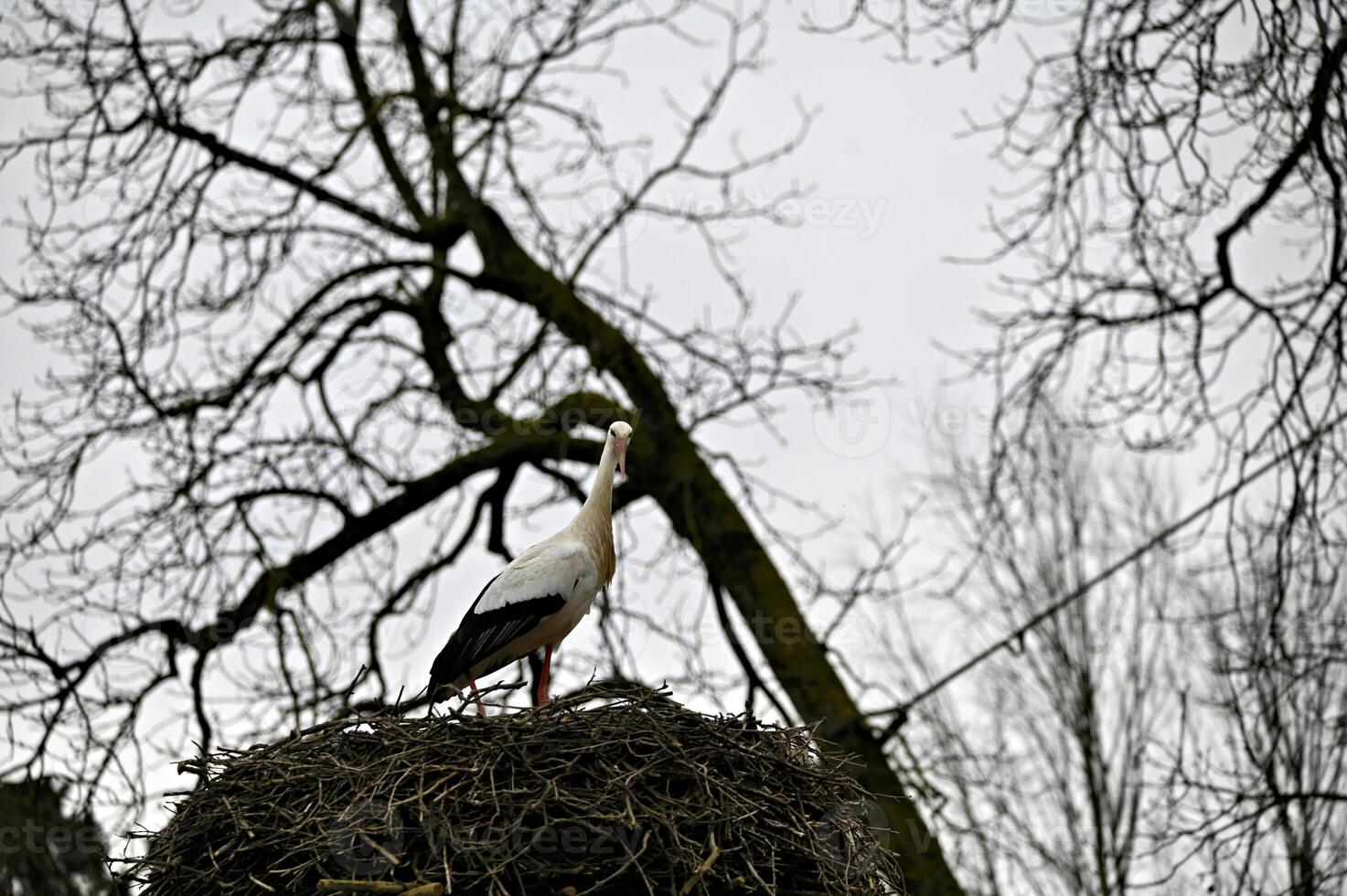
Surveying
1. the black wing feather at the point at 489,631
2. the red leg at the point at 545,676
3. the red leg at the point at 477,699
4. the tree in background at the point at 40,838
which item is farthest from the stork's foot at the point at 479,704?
the tree in background at the point at 40,838

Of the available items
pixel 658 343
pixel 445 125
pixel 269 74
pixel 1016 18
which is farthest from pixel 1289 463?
pixel 269 74

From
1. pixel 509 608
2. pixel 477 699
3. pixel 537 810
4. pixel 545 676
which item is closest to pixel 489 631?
pixel 509 608

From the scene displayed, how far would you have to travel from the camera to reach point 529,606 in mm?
5934

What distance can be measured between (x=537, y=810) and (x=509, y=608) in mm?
1627

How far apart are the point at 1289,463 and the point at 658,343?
4283 mm

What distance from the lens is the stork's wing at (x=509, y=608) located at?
19.4 ft

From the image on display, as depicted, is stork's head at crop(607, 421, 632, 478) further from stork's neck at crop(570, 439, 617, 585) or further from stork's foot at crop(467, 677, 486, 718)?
stork's foot at crop(467, 677, 486, 718)

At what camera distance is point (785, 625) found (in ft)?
30.2

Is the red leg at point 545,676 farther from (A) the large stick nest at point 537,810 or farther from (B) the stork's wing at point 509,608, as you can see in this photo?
(A) the large stick nest at point 537,810

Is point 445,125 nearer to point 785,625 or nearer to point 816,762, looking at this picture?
point 785,625

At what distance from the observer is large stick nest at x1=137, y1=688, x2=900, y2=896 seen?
14.2 ft

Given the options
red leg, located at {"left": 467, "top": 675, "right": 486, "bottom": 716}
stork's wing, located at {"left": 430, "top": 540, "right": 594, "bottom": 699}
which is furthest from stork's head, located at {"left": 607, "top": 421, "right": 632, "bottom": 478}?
red leg, located at {"left": 467, "top": 675, "right": 486, "bottom": 716}

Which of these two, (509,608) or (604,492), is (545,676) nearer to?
(509,608)

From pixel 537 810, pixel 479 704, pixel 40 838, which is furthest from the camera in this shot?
pixel 40 838
